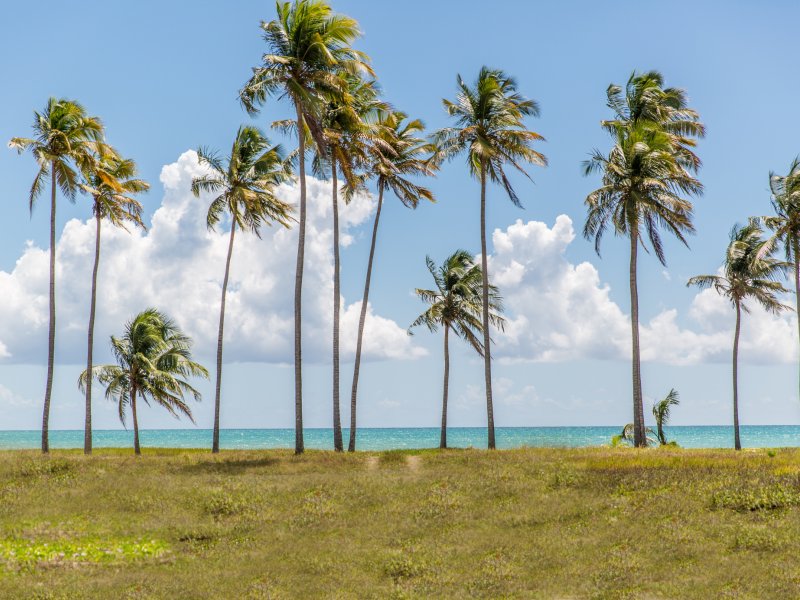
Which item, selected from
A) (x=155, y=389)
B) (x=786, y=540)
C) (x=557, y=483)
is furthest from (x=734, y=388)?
(x=155, y=389)

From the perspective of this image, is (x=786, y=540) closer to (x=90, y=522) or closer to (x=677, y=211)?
(x=90, y=522)

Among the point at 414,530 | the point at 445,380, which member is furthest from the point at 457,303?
the point at 414,530

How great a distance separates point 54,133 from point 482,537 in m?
28.4

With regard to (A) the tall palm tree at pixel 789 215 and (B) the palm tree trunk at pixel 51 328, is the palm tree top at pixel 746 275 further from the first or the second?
(B) the palm tree trunk at pixel 51 328

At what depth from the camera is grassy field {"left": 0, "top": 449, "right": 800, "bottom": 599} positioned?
1452 cm

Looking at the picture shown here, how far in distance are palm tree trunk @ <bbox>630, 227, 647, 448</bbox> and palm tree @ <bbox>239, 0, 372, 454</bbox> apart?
53.1ft

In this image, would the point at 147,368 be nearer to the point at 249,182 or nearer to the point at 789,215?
the point at 249,182

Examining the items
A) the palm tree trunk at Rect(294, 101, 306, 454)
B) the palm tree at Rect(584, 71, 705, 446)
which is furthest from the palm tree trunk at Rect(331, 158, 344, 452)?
the palm tree at Rect(584, 71, 705, 446)

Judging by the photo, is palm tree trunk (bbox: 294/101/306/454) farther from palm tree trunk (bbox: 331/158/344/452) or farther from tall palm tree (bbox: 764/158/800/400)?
tall palm tree (bbox: 764/158/800/400)

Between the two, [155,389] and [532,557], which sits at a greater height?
[155,389]

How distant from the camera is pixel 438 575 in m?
15.1

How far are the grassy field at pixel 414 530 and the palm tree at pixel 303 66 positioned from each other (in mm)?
10239

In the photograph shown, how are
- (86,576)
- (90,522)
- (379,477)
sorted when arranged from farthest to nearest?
(379,477) < (90,522) < (86,576)

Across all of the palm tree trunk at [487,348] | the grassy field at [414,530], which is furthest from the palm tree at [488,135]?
the grassy field at [414,530]
